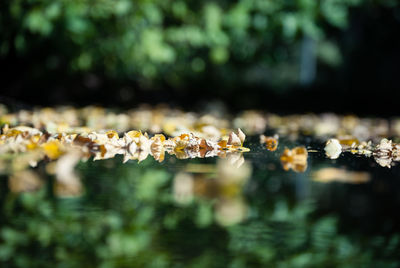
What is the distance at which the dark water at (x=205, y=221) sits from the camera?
1.04 meters

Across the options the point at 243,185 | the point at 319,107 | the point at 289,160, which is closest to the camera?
the point at 243,185

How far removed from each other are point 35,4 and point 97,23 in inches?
39.5

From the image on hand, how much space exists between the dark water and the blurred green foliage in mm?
4365

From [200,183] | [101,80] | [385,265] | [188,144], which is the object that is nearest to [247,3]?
[101,80]

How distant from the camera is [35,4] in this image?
6117 millimetres

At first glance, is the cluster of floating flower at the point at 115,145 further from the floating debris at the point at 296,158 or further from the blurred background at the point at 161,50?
the blurred background at the point at 161,50

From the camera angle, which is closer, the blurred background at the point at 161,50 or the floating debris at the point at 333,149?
the floating debris at the point at 333,149

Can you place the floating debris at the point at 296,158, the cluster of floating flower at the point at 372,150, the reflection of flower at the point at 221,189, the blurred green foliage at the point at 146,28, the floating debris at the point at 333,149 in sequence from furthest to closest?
1. the blurred green foliage at the point at 146,28
2. the floating debris at the point at 333,149
3. the cluster of floating flower at the point at 372,150
4. the floating debris at the point at 296,158
5. the reflection of flower at the point at 221,189

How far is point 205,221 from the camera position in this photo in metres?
1.35

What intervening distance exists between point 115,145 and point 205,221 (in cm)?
180

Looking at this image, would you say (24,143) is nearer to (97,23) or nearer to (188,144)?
(188,144)

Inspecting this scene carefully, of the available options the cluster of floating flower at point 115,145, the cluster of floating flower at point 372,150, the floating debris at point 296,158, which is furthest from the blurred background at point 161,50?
the floating debris at point 296,158

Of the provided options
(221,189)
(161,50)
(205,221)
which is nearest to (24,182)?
(221,189)

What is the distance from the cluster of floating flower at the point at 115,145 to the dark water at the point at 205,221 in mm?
564
